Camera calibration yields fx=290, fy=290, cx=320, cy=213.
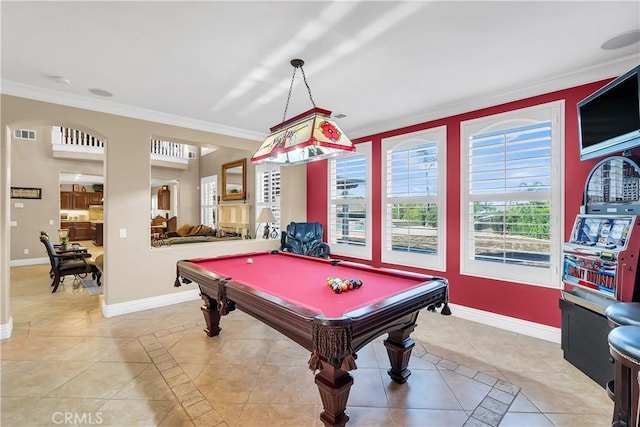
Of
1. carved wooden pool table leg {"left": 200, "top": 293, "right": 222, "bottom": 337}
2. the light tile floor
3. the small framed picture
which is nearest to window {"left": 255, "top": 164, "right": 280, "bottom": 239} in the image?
the light tile floor

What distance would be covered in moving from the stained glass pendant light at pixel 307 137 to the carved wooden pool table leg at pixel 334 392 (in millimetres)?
1671

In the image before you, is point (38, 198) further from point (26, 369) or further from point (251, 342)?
point (251, 342)

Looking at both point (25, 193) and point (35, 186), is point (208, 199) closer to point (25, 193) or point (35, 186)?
point (35, 186)

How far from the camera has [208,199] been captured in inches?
359

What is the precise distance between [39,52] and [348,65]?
2.79 metres

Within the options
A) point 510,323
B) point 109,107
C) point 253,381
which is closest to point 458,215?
point 510,323

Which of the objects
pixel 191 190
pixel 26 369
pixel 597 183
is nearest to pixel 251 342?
pixel 26 369

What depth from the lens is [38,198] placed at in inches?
298

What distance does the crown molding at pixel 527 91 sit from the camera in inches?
109

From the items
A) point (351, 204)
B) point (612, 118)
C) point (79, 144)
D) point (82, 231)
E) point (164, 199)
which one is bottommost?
point (82, 231)

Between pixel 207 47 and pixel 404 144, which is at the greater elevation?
pixel 207 47

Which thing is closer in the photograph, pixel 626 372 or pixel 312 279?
pixel 626 372

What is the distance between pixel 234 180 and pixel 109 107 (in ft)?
12.1

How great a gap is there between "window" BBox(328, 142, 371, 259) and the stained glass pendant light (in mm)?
2083
